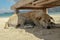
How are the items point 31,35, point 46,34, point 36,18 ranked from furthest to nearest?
point 36,18 < point 46,34 < point 31,35

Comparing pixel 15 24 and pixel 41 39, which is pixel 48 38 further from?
pixel 15 24

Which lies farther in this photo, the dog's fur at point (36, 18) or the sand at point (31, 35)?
the dog's fur at point (36, 18)

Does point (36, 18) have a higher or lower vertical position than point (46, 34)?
higher

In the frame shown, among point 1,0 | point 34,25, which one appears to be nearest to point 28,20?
point 34,25

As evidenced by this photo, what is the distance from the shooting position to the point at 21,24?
5320 millimetres

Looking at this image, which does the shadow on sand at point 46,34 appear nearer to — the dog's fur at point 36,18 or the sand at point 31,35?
the sand at point 31,35

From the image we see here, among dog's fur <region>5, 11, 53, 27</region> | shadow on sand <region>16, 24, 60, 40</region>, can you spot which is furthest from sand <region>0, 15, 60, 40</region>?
dog's fur <region>5, 11, 53, 27</region>

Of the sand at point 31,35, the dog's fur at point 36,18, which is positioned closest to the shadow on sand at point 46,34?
the sand at point 31,35

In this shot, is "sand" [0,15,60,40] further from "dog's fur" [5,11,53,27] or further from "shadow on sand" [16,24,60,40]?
"dog's fur" [5,11,53,27]

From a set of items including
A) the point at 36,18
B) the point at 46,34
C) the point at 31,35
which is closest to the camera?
the point at 31,35

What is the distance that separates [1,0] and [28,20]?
254 inches

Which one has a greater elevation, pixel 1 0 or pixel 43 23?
pixel 1 0

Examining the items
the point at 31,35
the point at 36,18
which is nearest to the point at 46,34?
the point at 31,35

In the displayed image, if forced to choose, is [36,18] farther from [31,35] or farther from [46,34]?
[31,35]
